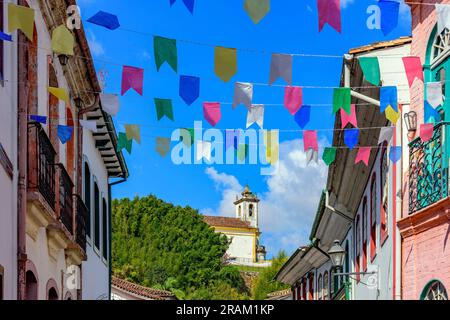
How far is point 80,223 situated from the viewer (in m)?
15.6

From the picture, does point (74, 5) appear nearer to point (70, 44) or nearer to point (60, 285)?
point (60, 285)

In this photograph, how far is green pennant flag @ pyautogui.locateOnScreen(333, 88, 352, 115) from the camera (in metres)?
10.4

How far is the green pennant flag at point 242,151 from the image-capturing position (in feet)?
38.2

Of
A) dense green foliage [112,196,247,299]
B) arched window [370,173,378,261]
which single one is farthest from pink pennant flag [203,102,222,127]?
dense green foliage [112,196,247,299]

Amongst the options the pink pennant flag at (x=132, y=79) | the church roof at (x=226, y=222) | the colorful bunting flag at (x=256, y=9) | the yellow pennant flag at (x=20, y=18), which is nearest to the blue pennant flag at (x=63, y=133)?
the pink pennant flag at (x=132, y=79)

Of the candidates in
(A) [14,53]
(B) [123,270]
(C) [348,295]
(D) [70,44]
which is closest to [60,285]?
(A) [14,53]

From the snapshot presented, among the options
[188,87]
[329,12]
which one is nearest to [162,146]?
[188,87]

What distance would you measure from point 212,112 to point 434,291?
12.0ft

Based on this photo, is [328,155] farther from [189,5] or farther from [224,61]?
[189,5]

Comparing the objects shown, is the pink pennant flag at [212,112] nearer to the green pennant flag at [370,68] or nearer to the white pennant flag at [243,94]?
the white pennant flag at [243,94]

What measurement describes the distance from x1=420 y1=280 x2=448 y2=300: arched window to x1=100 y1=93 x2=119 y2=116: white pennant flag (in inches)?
171

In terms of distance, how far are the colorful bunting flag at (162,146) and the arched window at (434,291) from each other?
3.61m

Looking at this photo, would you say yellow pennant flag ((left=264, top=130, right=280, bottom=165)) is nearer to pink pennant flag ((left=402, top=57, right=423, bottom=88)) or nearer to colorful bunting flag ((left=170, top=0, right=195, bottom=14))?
pink pennant flag ((left=402, top=57, right=423, bottom=88))
